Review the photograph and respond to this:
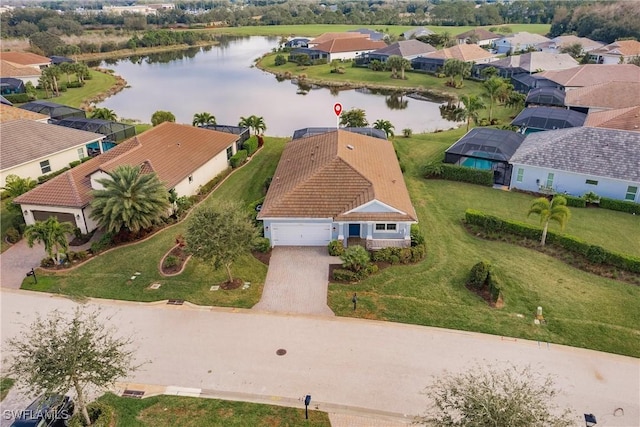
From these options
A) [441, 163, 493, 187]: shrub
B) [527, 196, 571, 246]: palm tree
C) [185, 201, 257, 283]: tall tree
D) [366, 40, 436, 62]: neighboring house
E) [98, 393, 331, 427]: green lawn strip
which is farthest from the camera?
[366, 40, 436, 62]: neighboring house

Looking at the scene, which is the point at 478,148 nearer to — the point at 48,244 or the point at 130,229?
the point at 130,229

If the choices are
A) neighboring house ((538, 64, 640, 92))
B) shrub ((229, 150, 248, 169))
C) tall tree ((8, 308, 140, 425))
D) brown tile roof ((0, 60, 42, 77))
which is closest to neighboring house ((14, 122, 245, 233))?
shrub ((229, 150, 248, 169))

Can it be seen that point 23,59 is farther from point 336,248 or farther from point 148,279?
point 336,248

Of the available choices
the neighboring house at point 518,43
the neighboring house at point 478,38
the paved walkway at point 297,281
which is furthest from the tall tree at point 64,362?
the neighboring house at point 478,38

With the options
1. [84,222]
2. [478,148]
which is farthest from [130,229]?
[478,148]

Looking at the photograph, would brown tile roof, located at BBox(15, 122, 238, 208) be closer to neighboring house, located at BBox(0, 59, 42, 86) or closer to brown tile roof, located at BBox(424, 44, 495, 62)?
Answer: neighboring house, located at BBox(0, 59, 42, 86)

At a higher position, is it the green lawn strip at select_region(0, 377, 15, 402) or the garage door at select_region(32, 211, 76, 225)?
the garage door at select_region(32, 211, 76, 225)

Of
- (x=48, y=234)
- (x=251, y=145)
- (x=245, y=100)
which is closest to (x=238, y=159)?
(x=251, y=145)
